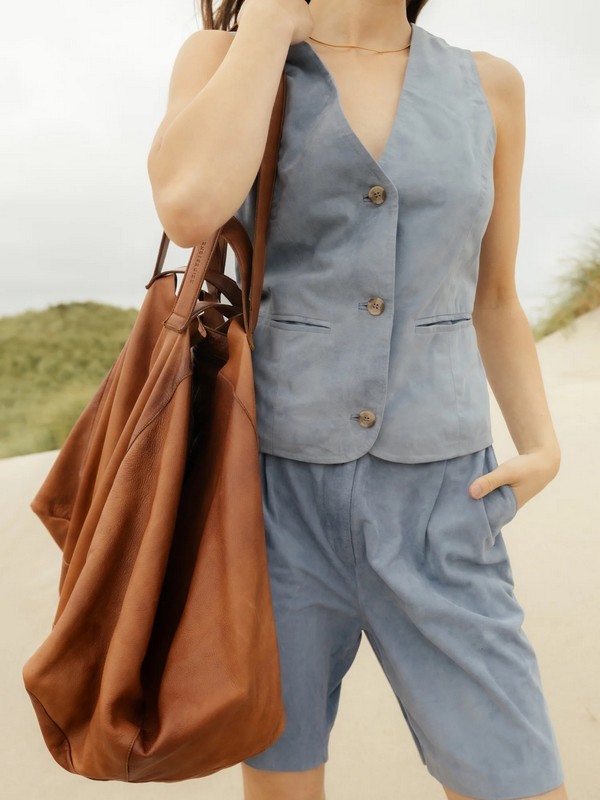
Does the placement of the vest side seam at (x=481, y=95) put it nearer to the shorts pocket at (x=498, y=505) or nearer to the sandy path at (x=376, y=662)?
the shorts pocket at (x=498, y=505)

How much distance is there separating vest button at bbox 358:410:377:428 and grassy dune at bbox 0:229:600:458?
3351 mm

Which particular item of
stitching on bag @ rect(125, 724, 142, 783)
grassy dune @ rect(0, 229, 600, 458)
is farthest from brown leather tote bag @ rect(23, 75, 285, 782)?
grassy dune @ rect(0, 229, 600, 458)

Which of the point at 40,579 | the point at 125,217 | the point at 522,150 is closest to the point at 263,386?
the point at 522,150

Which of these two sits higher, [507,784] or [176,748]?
[176,748]

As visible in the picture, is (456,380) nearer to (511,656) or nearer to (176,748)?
(511,656)

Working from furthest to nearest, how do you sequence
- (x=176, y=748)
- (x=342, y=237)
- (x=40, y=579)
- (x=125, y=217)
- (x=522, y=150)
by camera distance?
(x=125, y=217) < (x=40, y=579) < (x=522, y=150) < (x=342, y=237) < (x=176, y=748)

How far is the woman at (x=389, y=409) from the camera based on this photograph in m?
0.93

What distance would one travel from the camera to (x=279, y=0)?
2.96 ft

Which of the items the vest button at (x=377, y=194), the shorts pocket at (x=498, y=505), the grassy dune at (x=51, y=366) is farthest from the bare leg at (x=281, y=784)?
the grassy dune at (x=51, y=366)

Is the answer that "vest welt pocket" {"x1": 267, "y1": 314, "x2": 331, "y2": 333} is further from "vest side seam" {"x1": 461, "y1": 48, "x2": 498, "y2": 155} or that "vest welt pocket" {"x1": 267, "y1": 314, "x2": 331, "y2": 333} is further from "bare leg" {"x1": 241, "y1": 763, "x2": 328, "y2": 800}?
"bare leg" {"x1": 241, "y1": 763, "x2": 328, "y2": 800}

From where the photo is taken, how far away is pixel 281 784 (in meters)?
1.05

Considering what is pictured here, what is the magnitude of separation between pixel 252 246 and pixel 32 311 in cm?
358

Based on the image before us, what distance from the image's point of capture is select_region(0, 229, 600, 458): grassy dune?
13.8 feet

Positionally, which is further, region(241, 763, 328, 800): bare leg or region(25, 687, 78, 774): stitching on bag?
region(241, 763, 328, 800): bare leg
